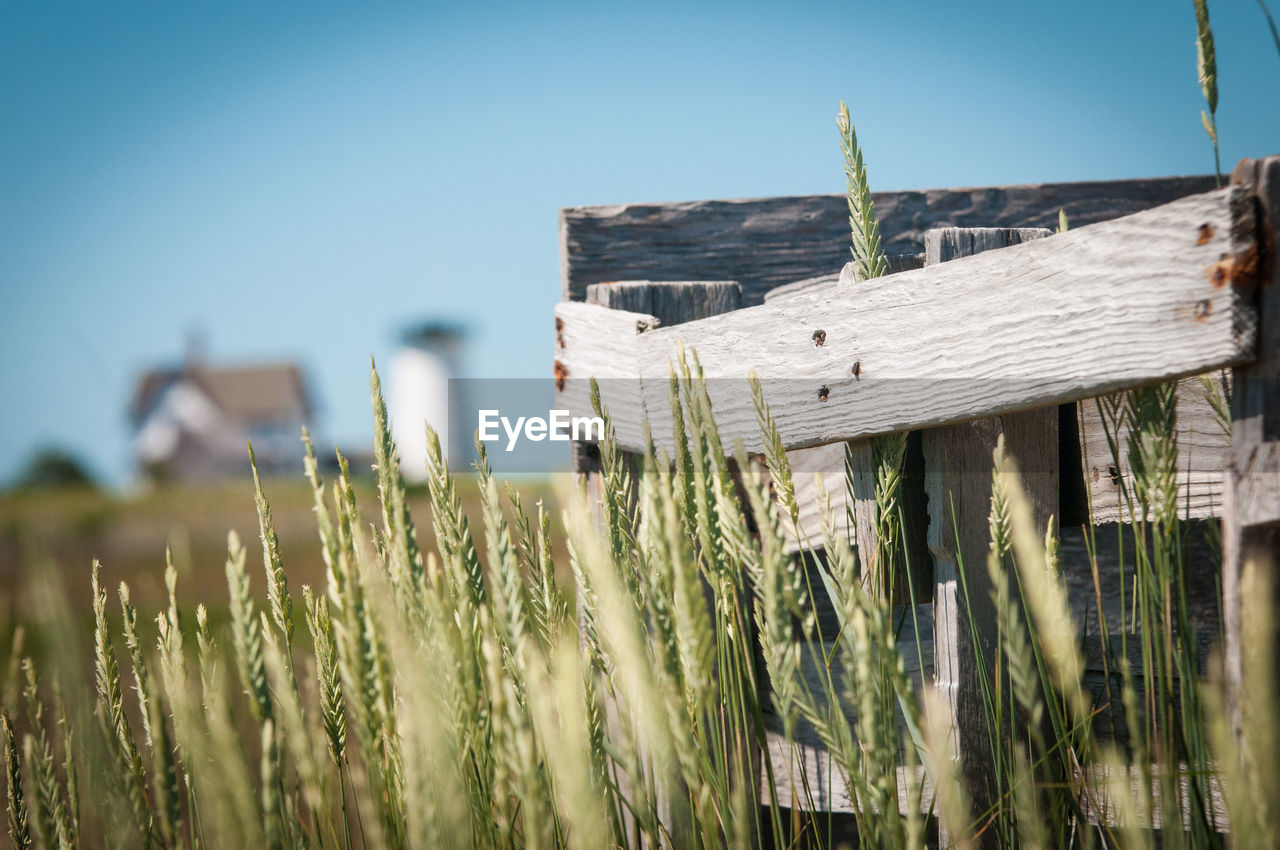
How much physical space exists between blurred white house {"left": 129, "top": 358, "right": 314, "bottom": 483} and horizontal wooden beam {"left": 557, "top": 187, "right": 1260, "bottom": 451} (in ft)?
104

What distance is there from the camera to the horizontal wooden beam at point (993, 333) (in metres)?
0.87

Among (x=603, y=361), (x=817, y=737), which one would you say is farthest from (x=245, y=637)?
(x=817, y=737)

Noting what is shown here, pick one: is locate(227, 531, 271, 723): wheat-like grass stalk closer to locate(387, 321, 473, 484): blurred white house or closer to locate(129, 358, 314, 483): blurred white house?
locate(387, 321, 473, 484): blurred white house

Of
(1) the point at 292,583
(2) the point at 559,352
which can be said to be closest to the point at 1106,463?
(2) the point at 559,352

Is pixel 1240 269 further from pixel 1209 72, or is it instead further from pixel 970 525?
pixel 970 525

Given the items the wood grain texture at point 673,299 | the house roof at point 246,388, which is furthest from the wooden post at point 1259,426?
the house roof at point 246,388

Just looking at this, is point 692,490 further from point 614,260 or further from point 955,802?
point 614,260

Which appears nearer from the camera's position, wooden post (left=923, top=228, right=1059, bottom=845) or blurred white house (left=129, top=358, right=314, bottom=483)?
wooden post (left=923, top=228, right=1059, bottom=845)

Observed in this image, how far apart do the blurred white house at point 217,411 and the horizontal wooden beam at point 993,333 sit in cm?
3183

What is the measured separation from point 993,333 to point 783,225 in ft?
3.89

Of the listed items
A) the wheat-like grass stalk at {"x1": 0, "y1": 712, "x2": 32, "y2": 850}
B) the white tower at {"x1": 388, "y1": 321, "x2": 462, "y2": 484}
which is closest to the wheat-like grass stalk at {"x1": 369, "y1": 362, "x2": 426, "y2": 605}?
the wheat-like grass stalk at {"x1": 0, "y1": 712, "x2": 32, "y2": 850}

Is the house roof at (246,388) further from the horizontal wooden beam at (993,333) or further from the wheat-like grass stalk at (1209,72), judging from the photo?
the wheat-like grass stalk at (1209,72)

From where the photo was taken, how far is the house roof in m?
33.7

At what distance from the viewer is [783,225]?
2209 millimetres
